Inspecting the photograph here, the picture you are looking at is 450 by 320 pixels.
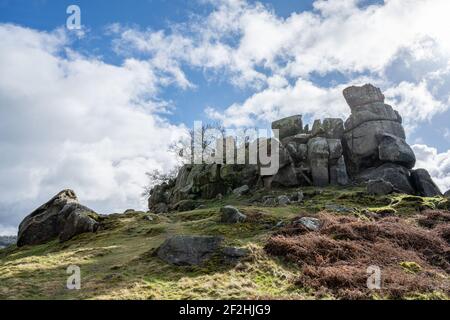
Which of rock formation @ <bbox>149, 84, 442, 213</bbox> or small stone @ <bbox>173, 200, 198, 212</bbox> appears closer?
rock formation @ <bbox>149, 84, 442, 213</bbox>

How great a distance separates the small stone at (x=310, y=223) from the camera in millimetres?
26853

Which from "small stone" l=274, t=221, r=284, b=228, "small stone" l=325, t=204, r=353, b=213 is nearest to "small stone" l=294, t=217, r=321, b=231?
"small stone" l=274, t=221, r=284, b=228

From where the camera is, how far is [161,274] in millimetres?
20109

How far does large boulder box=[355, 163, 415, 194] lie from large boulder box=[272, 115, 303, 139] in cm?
1362

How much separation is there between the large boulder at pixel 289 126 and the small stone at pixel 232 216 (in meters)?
32.9

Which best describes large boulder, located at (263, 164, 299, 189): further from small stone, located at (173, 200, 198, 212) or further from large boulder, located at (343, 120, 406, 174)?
small stone, located at (173, 200, 198, 212)

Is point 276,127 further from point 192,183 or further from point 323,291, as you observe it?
point 323,291

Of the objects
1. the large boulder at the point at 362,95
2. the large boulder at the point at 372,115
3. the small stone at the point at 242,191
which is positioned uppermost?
the large boulder at the point at 362,95

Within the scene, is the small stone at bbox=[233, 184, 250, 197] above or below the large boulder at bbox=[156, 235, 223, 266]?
above

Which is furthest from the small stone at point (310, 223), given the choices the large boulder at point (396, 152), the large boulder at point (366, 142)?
the large boulder at point (366, 142)

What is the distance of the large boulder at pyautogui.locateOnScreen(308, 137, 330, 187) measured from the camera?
52.1 meters

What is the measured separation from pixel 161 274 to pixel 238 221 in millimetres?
11428

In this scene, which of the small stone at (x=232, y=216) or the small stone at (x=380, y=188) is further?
the small stone at (x=380, y=188)

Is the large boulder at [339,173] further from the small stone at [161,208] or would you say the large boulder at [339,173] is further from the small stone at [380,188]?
the small stone at [161,208]
